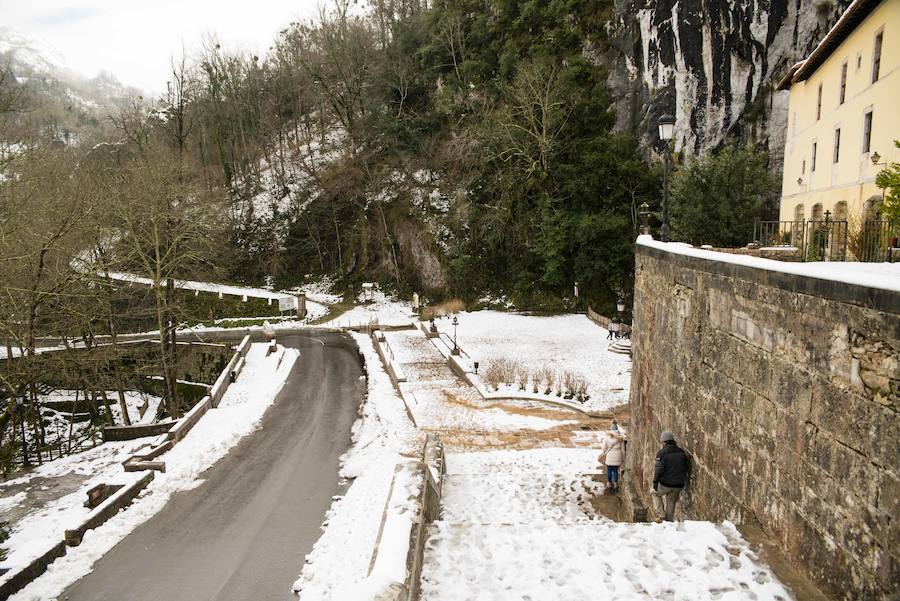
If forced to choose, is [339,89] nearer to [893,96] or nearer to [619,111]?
[619,111]

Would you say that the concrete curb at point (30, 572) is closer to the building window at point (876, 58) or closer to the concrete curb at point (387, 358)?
the concrete curb at point (387, 358)

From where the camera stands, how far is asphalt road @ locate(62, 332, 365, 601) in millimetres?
8648

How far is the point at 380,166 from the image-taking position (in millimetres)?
42281

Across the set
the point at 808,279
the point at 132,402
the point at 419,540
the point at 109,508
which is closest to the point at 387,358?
the point at 109,508

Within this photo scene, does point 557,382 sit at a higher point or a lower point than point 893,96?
lower

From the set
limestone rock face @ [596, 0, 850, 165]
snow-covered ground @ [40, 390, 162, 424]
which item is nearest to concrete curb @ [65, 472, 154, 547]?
snow-covered ground @ [40, 390, 162, 424]

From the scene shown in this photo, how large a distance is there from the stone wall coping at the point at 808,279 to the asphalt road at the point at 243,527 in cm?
763

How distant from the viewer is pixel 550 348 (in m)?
23.8

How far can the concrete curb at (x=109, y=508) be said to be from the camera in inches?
395

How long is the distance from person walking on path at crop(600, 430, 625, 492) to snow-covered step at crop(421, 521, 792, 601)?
5035 mm

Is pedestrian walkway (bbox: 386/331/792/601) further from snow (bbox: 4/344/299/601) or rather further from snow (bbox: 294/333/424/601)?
snow (bbox: 4/344/299/601)

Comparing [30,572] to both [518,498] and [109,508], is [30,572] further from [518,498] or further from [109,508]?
[518,498]

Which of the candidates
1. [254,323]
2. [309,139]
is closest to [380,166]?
[309,139]

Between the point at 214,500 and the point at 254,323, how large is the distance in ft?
80.2
